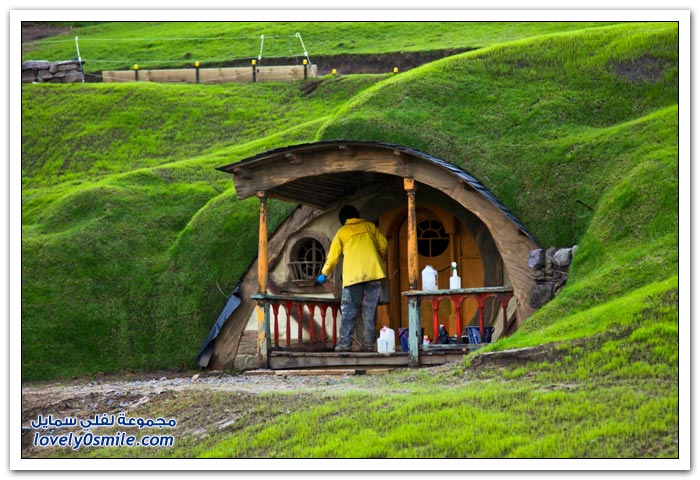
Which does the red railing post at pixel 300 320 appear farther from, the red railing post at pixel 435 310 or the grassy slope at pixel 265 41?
the grassy slope at pixel 265 41

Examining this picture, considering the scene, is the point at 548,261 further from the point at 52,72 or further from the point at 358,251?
the point at 52,72

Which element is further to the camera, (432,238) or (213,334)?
(213,334)

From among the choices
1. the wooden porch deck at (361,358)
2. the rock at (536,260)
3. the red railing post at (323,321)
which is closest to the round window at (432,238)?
the red railing post at (323,321)

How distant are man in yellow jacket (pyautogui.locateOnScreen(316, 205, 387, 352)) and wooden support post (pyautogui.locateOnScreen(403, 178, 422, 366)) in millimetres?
877

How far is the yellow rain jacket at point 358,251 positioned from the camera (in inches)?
688

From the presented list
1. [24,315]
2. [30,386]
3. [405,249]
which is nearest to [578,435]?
[405,249]

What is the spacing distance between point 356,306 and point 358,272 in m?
0.59

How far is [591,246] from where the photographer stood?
623 inches

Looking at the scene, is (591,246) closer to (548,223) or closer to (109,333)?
(548,223)

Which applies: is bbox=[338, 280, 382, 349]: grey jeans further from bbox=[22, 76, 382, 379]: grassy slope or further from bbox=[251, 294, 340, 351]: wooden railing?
bbox=[22, 76, 382, 379]: grassy slope

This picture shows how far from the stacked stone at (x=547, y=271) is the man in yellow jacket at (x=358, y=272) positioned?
253cm

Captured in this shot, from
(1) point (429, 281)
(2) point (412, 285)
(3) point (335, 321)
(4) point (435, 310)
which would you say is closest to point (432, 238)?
(1) point (429, 281)

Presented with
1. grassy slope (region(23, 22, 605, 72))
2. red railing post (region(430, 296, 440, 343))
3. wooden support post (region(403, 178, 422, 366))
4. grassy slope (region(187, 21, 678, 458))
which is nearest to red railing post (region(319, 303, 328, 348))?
wooden support post (region(403, 178, 422, 366))

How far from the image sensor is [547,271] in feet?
52.7
